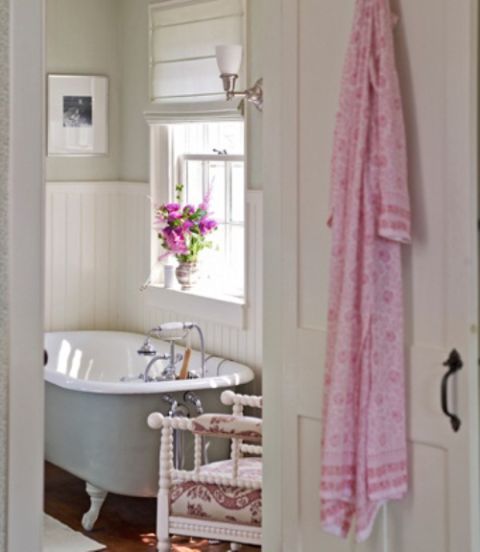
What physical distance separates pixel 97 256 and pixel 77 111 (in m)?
0.89

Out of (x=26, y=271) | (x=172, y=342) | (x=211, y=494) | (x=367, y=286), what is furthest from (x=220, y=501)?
(x=26, y=271)

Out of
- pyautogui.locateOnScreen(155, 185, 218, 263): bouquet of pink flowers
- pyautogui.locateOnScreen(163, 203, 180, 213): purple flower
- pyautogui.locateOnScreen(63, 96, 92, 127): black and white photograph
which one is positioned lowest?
pyautogui.locateOnScreen(155, 185, 218, 263): bouquet of pink flowers

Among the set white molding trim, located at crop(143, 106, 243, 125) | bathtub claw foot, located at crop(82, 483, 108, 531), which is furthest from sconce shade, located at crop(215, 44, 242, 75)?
bathtub claw foot, located at crop(82, 483, 108, 531)

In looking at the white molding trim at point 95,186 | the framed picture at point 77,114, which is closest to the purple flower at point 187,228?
the white molding trim at point 95,186

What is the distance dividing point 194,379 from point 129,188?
1.81 m

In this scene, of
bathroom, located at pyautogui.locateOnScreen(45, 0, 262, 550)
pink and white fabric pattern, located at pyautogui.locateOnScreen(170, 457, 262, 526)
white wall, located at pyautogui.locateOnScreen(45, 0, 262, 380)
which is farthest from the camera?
white wall, located at pyautogui.locateOnScreen(45, 0, 262, 380)

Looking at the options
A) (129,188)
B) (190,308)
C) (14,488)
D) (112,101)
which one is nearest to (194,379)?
(190,308)

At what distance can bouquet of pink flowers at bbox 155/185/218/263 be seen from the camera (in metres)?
5.27

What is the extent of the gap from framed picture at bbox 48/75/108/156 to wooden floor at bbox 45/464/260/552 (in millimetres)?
1935

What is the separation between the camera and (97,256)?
6.09 metres

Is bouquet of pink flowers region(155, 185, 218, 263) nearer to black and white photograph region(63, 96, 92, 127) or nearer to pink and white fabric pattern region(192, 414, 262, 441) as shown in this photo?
black and white photograph region(63, 96, 92, 127)

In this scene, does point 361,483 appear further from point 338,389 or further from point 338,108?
point 338,108

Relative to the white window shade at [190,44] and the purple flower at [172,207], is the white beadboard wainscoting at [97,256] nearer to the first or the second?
the purple flower at [172,207]

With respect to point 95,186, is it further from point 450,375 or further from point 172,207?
point 450,375
